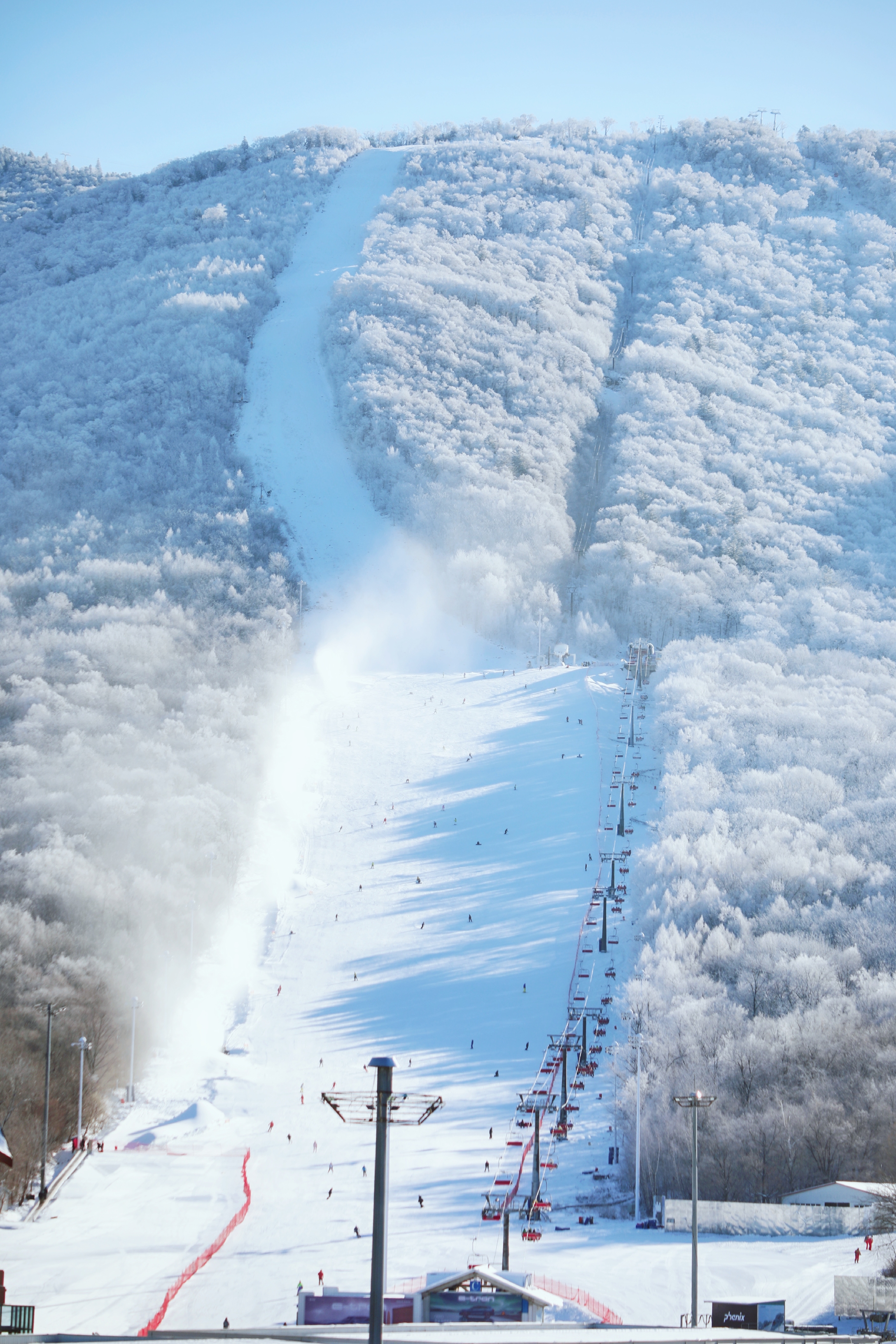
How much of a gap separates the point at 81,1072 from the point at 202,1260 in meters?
8.55

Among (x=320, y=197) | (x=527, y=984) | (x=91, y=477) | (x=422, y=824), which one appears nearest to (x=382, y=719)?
(x=422, y=824)

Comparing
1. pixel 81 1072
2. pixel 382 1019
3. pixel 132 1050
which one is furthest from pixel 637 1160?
pixel 132 1050

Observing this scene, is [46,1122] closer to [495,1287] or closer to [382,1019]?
[382,1019]

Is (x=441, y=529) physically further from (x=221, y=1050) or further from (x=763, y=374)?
(x=221, y=1050)

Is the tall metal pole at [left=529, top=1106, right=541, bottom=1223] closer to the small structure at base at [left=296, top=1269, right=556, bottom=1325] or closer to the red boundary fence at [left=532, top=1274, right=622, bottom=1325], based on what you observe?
the red boundary fence at [left=532, top=1274, right=622, bottom=1325]

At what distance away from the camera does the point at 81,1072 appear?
3572 cm

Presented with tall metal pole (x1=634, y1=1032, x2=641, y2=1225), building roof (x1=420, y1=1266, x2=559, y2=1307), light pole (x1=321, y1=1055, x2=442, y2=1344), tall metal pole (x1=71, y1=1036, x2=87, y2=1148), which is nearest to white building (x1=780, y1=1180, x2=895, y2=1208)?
tall metal pole (x1=634, y1=1032, x2=641, y2=1225)

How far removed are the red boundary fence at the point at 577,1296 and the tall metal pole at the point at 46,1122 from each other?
11.2 metres

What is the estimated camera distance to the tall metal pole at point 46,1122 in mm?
31734

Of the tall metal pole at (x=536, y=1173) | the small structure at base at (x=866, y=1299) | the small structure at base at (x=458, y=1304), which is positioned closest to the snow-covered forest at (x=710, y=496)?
the tall metal pole at (x=536, y=1173)

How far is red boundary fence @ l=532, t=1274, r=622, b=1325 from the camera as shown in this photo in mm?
24125

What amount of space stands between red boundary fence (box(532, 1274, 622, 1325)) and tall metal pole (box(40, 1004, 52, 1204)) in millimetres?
11216

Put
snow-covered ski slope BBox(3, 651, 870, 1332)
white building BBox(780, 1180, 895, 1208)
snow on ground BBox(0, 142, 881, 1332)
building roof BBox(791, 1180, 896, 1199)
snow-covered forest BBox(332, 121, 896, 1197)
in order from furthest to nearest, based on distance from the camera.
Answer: snow-covered forest BBox(332, 121, 896, 1197) < white building BBox(780, 1180, 895, 1208) < building roof BBox(791, 1180, 896, 1199) < snow on ground BBox(0, 142, 881, 1332) < snow-covered ski slope BBox(3, 651, 870, 1332)

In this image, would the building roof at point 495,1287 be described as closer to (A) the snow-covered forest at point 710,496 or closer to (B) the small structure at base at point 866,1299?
(B) the small structure at base at point 866,1299
